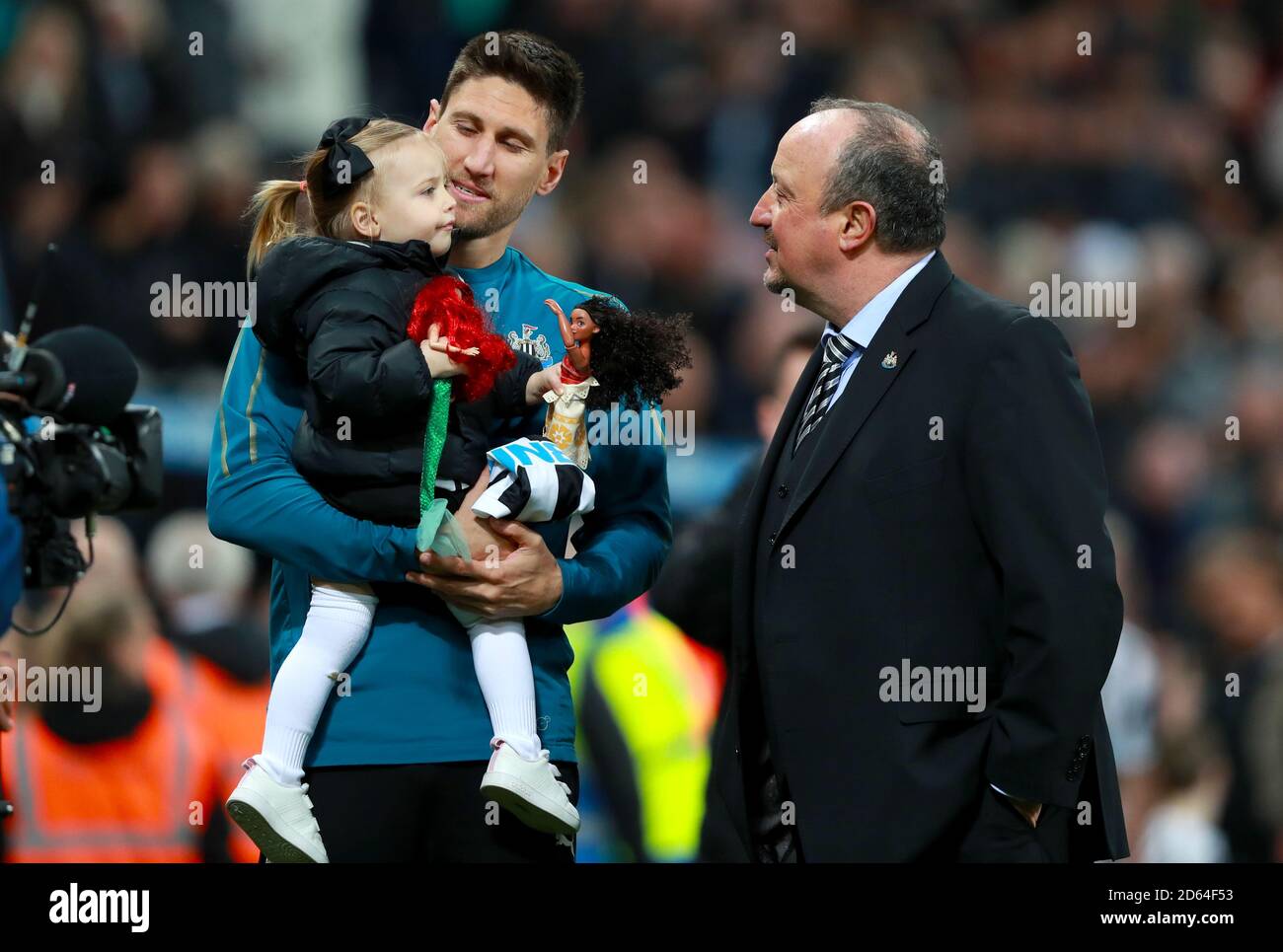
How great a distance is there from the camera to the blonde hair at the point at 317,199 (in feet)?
8.41

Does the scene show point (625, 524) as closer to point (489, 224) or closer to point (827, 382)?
point (827, 382)

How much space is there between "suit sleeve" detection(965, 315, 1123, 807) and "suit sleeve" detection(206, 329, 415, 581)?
2.71 ft

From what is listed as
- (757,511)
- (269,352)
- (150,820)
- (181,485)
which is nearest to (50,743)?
(150,820)

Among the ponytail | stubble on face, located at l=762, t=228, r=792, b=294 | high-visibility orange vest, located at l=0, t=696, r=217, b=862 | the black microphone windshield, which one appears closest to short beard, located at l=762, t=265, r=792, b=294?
stubble on face, located at l=762, t=228, r=792, b=294

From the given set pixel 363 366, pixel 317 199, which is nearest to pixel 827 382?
pixel 363 366

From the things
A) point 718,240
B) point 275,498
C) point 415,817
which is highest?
point 718,240

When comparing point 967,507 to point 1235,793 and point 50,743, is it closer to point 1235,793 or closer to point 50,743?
point 50,743

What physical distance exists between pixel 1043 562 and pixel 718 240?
11.8 feet

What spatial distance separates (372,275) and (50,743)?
7.47 feet

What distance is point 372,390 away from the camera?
238 cm

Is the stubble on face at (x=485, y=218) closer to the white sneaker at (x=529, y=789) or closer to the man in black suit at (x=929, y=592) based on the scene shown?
the man in black suit at (x=929, y=592)

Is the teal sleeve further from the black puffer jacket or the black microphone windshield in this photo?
the black microphone windshield

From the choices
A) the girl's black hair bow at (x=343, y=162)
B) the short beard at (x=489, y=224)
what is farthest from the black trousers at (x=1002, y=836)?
the girl's black hair bow at (x=343, y=162)

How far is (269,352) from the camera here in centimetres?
257
